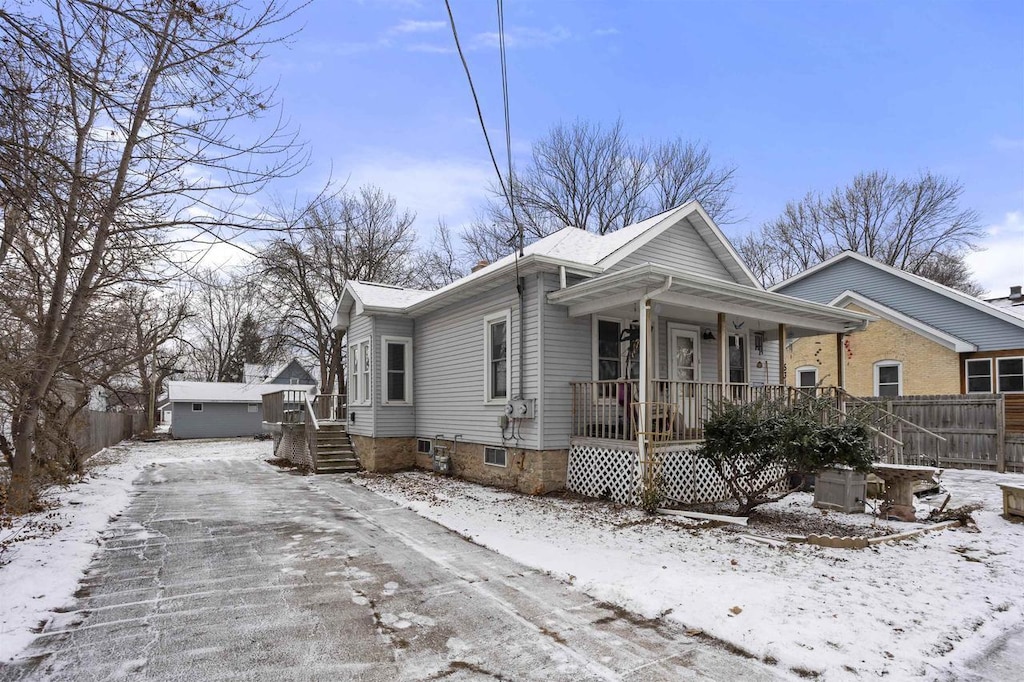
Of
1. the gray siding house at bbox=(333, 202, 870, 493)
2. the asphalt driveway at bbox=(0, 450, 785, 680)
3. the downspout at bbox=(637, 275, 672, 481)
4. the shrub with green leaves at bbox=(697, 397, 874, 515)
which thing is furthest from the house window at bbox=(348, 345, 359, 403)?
the shrub with green leaves at bbox=(697, 397, 874, 515)

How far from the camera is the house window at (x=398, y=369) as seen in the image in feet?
47.5

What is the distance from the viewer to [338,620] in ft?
14.7

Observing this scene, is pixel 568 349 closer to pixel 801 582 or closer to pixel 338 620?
pixel 801 582

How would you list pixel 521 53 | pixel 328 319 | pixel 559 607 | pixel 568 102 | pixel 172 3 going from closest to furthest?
1. pixel 172 3
2. pixel 559 607
3. pixel 521 53
4. pixel 568 102
5. pixel 328 319

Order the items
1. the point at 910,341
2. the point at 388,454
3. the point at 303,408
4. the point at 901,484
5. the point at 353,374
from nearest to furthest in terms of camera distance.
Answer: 1. the point at 901,484
2. the point at 388,454
3. the point at 353,374
4. the point at 303,408
5. the point at 910,341

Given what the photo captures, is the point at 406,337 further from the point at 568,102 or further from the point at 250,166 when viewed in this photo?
the point at 250,166

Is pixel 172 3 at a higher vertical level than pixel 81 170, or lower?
higher

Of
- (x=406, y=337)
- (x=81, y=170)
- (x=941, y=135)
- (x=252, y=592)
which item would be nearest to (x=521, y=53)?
(x=81, y=170)

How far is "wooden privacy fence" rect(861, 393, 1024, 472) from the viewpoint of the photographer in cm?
1333

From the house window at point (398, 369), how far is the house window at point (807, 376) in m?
13.9

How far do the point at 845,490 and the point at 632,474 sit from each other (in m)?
3.04

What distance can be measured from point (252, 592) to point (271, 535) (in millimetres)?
2420

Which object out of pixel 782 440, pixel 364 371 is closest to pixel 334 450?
pixel 364 371

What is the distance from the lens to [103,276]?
290 inches
